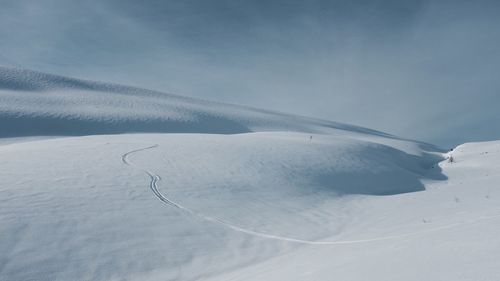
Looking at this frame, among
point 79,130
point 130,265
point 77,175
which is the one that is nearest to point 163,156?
point 77,175

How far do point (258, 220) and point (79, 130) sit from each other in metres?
27.2

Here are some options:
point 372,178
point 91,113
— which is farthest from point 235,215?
point 91,113

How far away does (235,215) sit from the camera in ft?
30.3

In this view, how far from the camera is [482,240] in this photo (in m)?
4.29

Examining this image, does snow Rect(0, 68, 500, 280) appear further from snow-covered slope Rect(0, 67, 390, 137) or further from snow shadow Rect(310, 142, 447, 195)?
snow-covered slope Rect(0, 67, 390, 137)

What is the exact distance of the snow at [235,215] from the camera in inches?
198

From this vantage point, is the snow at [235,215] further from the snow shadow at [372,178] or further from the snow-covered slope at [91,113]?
the snow-covered slope at [91,113]

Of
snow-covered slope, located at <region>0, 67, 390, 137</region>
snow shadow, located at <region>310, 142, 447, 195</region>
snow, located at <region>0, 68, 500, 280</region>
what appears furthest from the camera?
snow-covered slope, located at <region>0, 67, 390, 137</region>

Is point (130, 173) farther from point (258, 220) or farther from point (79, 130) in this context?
point (79, 130)

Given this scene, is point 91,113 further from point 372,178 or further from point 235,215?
point 235,215

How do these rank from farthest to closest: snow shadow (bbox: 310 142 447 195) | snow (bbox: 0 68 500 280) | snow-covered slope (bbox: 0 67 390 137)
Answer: snow-covered slope (bbox: 0 67 390 137) < snow shadow (bbox: 310 142 447 195) < snow (bbox: 0 68 500 280)

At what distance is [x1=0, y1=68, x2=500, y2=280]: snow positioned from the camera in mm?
5039

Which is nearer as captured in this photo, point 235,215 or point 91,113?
point 235,215

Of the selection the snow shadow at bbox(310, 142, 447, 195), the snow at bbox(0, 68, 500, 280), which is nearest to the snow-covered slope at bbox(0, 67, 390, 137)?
the snow at bbox(0, 68, 500, 280)
